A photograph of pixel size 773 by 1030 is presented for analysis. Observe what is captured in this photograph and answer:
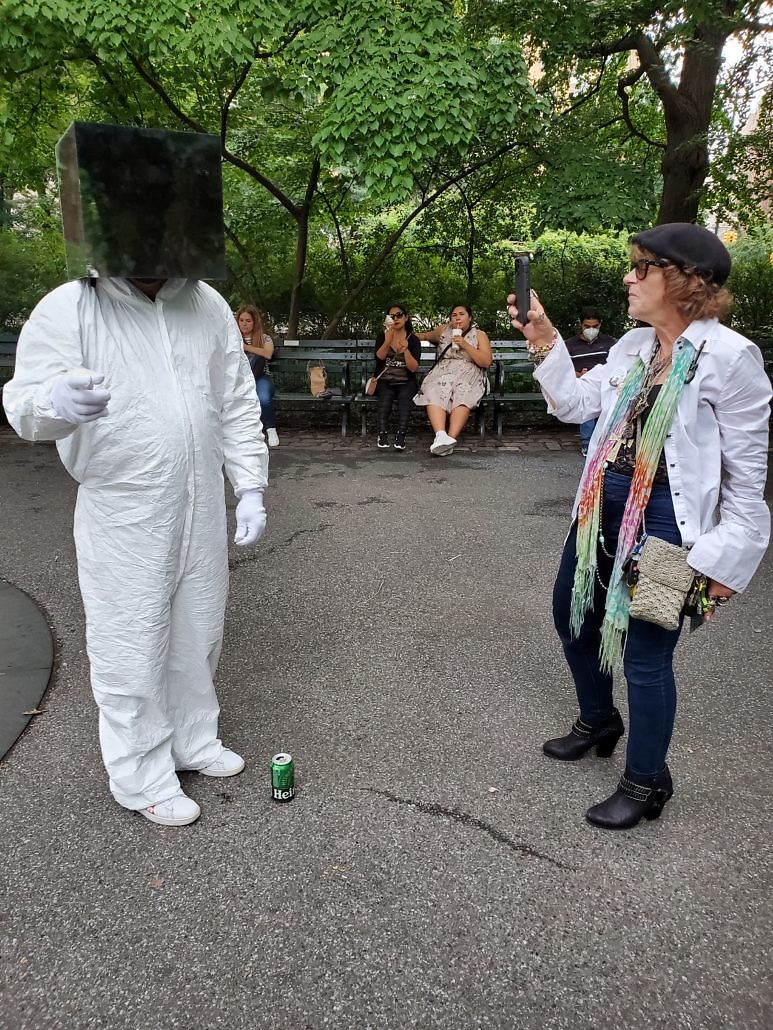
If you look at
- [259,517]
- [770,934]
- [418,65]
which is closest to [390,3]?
[418,65]

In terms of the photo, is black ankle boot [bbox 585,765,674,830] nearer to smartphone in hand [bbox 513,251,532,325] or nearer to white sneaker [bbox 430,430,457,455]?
smartphone in hand [bbox 513,251,532,325]

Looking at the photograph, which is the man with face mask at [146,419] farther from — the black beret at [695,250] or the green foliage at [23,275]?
the green foliage at [23,275]

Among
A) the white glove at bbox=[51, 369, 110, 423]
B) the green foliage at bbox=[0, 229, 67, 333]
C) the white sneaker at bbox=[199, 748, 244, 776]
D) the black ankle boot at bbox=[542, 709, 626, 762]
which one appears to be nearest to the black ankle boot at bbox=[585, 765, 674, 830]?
the black ankle boot at bbox=[542, 709, 626, 762]

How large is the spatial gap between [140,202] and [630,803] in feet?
7.81

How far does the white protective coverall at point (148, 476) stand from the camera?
2.32m

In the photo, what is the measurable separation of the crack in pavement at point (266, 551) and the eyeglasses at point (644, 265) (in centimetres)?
327

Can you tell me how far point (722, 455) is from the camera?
2.38 metres

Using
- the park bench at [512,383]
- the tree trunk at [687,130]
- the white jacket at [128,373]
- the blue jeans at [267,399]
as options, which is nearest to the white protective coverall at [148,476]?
the white jacket at [128,373]

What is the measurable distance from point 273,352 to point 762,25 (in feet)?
18.7


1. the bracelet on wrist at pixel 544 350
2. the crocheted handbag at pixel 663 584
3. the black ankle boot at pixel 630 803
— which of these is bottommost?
the black ankle boot at pixel 630 803

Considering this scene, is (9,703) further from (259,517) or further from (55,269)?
(55,269)

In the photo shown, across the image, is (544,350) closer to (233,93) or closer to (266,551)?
(266,551)

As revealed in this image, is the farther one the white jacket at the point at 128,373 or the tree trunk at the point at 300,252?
the tree trunk at the point at 300,252

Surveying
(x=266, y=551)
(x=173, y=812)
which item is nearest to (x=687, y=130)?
(x=266, y=551)
